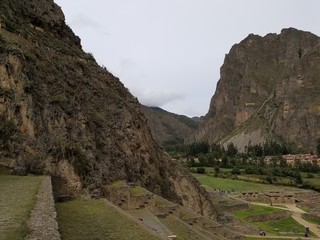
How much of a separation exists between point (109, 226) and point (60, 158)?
9319 mm

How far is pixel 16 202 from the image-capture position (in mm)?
15711

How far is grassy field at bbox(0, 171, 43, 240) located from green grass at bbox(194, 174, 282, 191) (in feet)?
306

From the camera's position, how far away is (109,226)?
17109 millimetres

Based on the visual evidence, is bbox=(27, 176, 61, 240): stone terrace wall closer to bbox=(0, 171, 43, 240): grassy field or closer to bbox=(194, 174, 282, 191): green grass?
bbox=(0, 171, 43, 240): grassy field

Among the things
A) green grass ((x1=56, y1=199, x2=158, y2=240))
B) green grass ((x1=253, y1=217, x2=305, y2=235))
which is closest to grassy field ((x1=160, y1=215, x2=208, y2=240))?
green grass ((x1=56, y1=199, x2=158, y2=240))

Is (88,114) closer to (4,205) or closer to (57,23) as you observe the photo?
(57,23)

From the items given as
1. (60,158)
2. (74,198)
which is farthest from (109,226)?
(60,158)

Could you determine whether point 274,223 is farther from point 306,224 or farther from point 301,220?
point 301,220

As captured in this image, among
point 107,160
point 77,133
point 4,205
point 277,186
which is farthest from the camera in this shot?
point 277,186

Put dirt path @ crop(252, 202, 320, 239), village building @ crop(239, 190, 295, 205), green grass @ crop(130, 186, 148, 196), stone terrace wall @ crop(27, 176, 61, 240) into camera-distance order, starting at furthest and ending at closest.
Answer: village building @ crop(239, 190, 295, 205) → dirt path @ crop(252, 202, 320, 239) → green grass @ crop(130, 186, 148, 196) → stone terrace wall @ crop(27, 176, 61, 240)

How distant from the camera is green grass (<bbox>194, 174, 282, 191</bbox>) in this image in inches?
4394

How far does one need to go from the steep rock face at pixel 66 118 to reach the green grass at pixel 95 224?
406 centimetres

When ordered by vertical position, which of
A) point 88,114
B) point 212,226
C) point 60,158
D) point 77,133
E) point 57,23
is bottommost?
point 212,226

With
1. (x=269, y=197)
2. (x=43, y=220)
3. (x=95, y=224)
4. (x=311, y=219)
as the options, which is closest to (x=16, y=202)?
(x=43, y=220)
